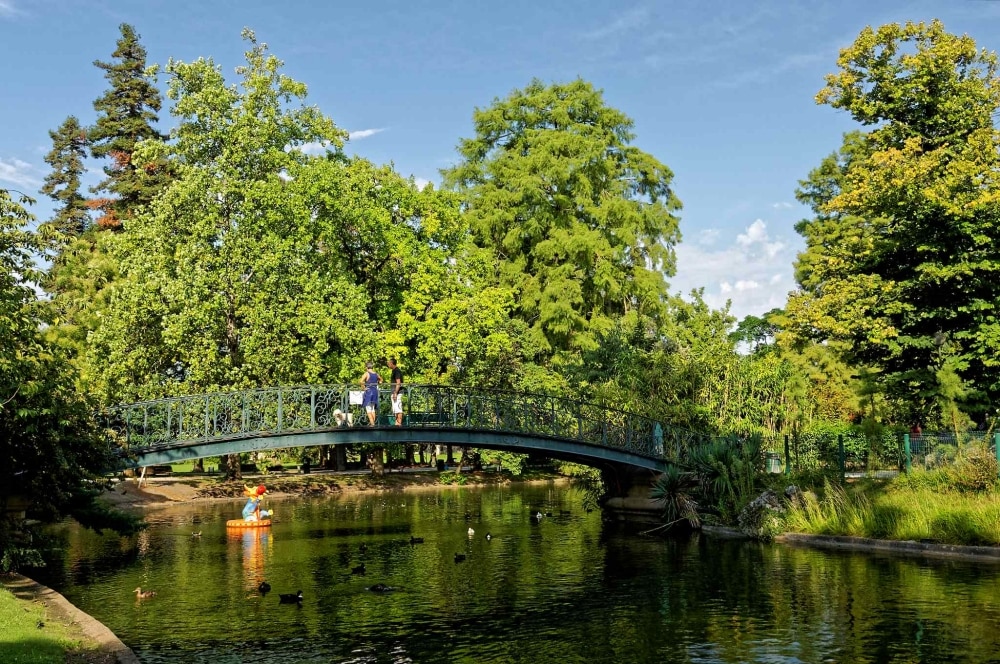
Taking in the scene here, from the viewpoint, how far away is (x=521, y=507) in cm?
3744

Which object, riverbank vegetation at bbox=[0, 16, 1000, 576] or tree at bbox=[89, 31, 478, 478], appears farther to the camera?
tree at bbox=[89, 31, 478, 478]

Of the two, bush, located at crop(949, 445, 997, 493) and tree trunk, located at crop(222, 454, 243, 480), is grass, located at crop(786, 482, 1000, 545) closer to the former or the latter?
bush, located at crop(949, 445, 997, 493)

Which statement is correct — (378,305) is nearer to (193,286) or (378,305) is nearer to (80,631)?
(193,286)

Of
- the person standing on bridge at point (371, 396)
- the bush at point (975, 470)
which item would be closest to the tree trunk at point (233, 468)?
the person standing on bridge at point (371, 396)

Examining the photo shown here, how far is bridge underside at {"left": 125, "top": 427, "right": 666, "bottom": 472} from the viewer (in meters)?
23.5

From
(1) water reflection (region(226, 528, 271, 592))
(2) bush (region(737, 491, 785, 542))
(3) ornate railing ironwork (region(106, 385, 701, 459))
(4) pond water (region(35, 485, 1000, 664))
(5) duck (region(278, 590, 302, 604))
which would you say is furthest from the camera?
(2) bush (region(737, 491, 785, 542))

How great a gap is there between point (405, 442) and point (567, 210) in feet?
102

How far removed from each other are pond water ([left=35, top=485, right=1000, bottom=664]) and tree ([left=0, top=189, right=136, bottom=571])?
183 centimetres

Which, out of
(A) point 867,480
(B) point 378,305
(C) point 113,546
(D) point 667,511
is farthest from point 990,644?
(B) point 378,305

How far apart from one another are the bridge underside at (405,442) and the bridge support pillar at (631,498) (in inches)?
33.7

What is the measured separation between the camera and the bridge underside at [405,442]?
23484mm

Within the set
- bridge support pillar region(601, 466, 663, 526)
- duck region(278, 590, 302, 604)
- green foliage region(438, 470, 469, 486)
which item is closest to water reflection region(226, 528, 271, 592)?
duck region(278, 590, 302, 604)

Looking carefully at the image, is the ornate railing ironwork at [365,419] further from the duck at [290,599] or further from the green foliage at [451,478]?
the green foliage at [451,478]

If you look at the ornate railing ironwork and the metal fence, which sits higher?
the ornate railing ironwork
